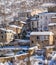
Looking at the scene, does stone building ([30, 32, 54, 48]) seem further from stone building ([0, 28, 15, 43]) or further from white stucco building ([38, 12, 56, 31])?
stone building ([0, 28, 15, 43])

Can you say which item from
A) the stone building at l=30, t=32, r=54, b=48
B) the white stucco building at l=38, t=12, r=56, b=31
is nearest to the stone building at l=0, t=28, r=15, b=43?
the white stucco building at l=38, t=12, r=56, b=31

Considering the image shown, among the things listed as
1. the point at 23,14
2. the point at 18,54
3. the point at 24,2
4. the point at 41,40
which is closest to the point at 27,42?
the point at 41,40

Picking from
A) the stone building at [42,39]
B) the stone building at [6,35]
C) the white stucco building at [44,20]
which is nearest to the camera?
the stone building at [42,39]

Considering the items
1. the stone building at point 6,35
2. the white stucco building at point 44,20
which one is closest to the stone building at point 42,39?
the white stucco building at point 44,20

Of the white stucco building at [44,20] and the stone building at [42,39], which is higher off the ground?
the white stucco building at [44,20]

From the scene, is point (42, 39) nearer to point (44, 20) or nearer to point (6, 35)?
point (44, 20)

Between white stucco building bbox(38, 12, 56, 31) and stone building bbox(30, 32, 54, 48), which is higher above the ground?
white stucco building bbox(38, 12, 56, 31)

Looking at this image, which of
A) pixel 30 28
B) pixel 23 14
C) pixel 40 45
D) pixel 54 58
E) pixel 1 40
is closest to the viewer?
pixel 54 58

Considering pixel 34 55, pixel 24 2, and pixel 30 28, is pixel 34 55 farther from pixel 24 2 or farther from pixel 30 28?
pixel 24 2

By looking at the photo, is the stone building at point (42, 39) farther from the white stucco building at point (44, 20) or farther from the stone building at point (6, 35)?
the stone building at point (6, 35)

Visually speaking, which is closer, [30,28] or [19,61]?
[19,61]

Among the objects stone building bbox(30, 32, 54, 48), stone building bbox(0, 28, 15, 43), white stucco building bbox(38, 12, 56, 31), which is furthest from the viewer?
white stucco building bbox(38, 12, 56, 31)
